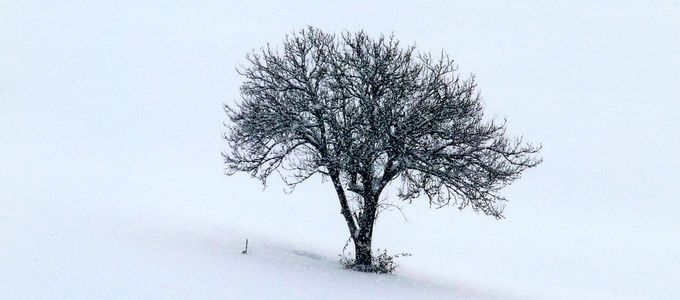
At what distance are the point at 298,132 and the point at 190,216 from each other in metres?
17.9

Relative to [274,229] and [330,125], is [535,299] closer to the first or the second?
[330,125]

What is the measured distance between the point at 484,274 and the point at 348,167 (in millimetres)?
18528

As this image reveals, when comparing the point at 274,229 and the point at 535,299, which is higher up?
the point at 274,229

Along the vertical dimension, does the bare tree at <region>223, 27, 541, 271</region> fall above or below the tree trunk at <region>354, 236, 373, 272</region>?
above

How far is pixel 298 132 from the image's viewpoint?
23.6m

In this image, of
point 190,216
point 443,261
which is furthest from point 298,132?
point 443,261

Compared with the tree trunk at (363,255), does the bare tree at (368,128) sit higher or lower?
higher

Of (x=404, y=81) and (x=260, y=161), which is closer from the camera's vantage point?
(x=404, y=81)

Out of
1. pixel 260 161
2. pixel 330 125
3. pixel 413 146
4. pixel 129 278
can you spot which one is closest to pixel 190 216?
pixel 260 161

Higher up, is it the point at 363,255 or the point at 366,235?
the point at 366,235

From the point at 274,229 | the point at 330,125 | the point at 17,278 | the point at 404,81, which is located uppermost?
the point at 404,81

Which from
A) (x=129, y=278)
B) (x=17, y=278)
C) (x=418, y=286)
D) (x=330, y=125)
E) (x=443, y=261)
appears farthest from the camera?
(x=443, y=261)

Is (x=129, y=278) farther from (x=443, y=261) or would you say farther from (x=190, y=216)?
(x=443, y=261)

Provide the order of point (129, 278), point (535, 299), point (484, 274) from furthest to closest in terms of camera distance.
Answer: point (484, 274)
point (535, 299)
point (129, 278)
